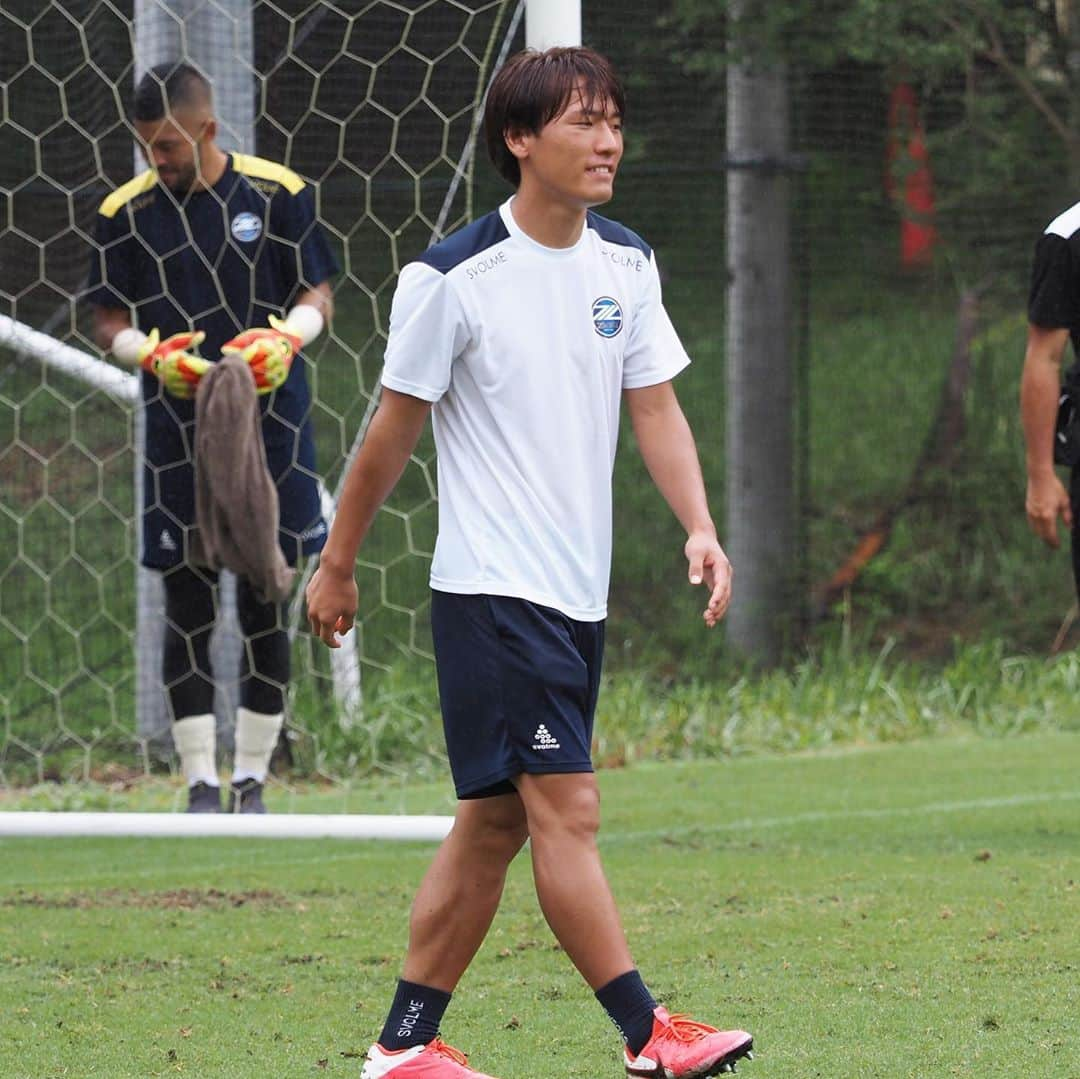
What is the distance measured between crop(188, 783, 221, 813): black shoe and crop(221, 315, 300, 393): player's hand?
4.04 feet

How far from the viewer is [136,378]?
6895 mm

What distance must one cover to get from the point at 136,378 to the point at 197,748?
1.43 metres

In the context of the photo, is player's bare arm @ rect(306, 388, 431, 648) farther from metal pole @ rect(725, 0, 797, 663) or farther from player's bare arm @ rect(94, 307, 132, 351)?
metal pole @ rect(725, 0, 797, 663)

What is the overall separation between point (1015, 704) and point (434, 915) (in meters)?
5.38

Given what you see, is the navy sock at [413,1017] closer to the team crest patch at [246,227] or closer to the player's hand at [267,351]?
the player's hand at [267,351]

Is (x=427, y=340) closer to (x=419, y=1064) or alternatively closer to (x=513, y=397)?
(x=513, y=397)

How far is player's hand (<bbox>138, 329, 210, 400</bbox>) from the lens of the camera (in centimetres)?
587

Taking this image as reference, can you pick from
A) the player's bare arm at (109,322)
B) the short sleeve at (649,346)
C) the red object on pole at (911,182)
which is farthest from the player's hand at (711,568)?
the red object on pole at (911,182)

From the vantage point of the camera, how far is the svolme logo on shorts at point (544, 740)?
11.0 ft

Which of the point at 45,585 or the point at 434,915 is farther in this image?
the point at 45,585

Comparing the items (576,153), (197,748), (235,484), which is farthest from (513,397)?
(197,748)

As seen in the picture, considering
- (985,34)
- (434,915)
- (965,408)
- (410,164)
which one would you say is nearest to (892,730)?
(965,408)

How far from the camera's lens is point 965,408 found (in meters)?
9.81

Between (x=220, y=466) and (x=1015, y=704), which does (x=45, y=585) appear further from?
(x=1015, y=704)
